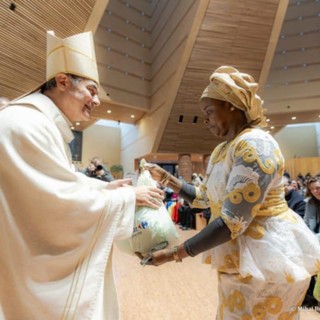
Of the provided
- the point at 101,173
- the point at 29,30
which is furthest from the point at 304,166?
the point at 29,30

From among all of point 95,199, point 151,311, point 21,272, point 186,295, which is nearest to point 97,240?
point 95,199

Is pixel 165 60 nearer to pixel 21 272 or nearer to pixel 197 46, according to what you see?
pixel 197 46

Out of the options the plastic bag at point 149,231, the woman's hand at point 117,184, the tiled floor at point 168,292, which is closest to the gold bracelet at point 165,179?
the woman's hand at point 117,184

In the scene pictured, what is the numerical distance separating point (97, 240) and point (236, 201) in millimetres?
524

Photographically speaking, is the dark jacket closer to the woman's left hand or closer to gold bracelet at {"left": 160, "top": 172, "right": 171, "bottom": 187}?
gold bracelet at {"left": 160, "top": 172, "right": 171, "bottom": 187}

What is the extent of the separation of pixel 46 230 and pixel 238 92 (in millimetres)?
877

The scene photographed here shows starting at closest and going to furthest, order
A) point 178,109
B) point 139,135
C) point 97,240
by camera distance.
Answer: point 97,240 < point 178,109 < point 139,135

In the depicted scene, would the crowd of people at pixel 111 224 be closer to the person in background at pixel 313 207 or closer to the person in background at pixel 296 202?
the person in background at pixel 313 207

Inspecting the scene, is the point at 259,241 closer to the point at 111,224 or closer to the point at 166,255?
the point at 166,255

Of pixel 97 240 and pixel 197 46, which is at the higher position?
pixel 197 46

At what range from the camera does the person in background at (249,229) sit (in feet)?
3.10

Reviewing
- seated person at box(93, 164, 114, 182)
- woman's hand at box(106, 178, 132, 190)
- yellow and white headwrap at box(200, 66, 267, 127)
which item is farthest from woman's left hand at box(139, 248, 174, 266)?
seated person at box(93, 164, 114, 182)

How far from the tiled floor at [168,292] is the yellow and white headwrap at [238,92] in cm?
203

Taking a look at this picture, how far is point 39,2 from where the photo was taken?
5.69 metres
